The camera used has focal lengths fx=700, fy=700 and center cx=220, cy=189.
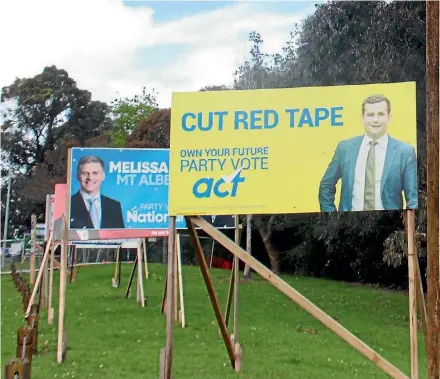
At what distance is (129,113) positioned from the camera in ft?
140

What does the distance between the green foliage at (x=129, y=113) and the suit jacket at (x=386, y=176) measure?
34.5m

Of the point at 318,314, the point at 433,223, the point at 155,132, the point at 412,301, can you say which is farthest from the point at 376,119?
the point at 155,132

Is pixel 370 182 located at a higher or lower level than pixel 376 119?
lower

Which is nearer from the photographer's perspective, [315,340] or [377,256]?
[315,340]

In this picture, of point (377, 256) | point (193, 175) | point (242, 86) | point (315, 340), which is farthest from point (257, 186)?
point (377, 256)

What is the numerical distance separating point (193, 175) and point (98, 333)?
19.8 feet

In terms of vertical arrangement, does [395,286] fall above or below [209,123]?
below

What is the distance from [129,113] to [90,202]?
33070 millimetres

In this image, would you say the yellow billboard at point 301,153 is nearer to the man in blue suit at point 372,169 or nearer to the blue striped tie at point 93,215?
the man in blue suit at point 372,169

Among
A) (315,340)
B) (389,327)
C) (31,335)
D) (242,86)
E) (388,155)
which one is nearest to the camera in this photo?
(388,155)

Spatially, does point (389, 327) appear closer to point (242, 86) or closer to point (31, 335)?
point (31, 335)

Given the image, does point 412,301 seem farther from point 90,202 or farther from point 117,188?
point 90,202

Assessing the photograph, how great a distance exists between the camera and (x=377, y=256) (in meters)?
27.2

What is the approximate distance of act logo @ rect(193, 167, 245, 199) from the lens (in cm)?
719
